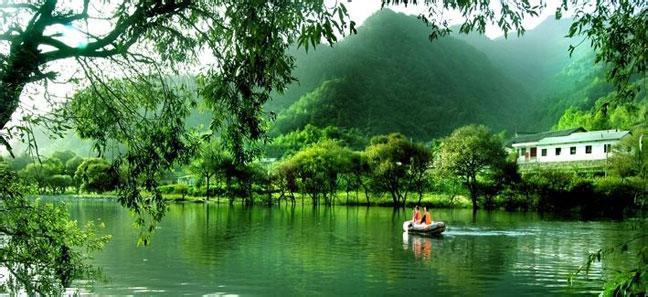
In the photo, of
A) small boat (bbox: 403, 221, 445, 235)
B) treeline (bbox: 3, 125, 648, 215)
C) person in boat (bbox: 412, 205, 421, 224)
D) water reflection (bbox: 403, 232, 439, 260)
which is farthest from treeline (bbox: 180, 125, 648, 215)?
water reflection (bbox: 403, 232, 439, 260)

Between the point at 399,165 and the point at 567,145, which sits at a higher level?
the point at 567,145

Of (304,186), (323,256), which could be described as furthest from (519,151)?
(323,256)

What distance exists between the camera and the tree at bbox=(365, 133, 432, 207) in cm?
8475

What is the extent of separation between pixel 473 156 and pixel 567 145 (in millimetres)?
25683

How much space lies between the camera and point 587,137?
92.1 m

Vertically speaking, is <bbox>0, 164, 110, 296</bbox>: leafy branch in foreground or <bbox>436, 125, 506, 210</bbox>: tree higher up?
<bbox>436, 125, 506, 210</bbox>: tree

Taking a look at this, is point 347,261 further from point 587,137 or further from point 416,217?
point 587,137

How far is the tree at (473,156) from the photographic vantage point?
7762 centimetres

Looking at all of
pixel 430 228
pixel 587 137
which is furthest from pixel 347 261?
pixel 587 137

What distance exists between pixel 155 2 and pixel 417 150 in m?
81.6

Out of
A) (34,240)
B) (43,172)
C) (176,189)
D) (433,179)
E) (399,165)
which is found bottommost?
(176,189)

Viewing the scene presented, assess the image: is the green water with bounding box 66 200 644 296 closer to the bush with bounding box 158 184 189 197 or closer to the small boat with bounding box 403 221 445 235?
the small boat with bounding box 403 221 445 235

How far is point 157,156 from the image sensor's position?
8.99 m

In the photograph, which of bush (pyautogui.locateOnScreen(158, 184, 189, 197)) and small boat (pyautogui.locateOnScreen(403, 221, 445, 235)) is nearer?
small boat (pyautogui.locateOnScreen(403, 221, 445, 235))
